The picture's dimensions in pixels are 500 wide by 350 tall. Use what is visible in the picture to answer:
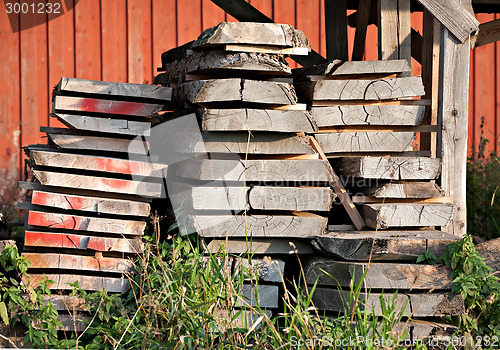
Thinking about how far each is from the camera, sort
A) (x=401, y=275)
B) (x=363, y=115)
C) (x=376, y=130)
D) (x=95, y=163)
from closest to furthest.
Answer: (x=401, y=275) < (x=95, y=163) < (x=363, y=115) < (x=376, y=130)

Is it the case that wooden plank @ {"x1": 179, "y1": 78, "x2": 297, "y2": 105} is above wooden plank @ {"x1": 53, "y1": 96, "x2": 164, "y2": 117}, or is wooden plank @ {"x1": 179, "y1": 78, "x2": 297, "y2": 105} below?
above

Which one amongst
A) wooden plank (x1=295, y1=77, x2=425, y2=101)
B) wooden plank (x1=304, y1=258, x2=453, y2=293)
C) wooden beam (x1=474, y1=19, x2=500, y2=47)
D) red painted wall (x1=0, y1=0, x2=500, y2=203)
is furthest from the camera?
red painted wall (x1=0, y1=0, x2=500, y2=203)

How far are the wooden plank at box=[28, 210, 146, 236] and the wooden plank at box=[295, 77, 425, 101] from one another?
1.47 m

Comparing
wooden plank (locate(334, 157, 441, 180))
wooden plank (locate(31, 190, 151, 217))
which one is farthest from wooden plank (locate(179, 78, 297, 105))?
wooden plank (locate(31, 190, 151, 217))

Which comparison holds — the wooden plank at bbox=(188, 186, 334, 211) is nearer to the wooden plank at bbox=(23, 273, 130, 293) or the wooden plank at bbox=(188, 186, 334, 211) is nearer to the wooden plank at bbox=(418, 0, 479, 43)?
the wooden plank at bbox=(23, 273, 130, 293)

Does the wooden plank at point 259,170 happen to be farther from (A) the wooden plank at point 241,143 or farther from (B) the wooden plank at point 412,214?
(B) the wooden plank at point 412,214

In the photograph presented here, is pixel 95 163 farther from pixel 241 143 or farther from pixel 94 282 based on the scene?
pixel 241 143

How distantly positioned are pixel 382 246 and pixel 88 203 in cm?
175

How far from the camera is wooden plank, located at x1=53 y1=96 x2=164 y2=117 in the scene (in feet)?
12.2

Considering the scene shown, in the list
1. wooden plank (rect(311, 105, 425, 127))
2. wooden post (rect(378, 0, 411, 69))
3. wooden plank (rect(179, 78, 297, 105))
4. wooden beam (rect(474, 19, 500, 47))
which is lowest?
wooden plank (rect(311, 105, 425, 127))

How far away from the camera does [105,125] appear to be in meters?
3.77

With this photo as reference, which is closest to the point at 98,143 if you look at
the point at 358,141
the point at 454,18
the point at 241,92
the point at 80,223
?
the point at 80,223

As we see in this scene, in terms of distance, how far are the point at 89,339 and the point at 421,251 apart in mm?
1942

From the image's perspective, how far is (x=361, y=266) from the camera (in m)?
3.42
